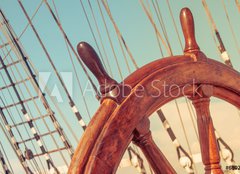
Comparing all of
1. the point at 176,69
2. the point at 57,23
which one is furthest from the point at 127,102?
the point at 57,23

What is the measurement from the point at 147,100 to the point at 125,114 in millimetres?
62

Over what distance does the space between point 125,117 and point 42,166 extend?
5660 mm

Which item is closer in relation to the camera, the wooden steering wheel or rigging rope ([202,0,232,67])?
the wooden steering wheel

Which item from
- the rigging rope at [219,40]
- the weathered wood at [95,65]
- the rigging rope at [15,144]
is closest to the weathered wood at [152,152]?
the weathered wood at [95,65]

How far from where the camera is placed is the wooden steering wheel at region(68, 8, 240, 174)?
749mm

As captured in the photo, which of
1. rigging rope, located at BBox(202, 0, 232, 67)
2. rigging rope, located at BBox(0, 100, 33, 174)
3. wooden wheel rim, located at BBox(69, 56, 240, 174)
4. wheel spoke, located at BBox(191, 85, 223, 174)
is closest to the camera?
wooden wheel rim, located at BBox(69, 56, 240, 174)

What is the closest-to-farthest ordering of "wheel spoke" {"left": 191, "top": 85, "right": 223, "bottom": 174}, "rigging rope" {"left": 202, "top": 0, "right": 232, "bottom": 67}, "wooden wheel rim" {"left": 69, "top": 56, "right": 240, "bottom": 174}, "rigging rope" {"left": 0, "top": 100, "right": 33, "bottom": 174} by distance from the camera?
1. "wooden wheel rim" {"left": 69, "top": 56, "right": 240, "bottom": 174}
2. "wheel spoke" {"left": 191, "top": 85, "right": 223, "bottom": 174}
3. "rigging rope" {"left": 202, "top": 0, "right": 232, "bottom": 67}
4. "rigging rope" {"left": 0, "top": 100, "right": 33, "bottom": 174}

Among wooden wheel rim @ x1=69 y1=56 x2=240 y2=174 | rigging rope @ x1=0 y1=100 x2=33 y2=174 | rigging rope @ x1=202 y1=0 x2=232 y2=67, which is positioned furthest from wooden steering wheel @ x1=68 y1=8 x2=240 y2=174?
rigging rope @ x1=0 y1=100 x2=33 y2=174

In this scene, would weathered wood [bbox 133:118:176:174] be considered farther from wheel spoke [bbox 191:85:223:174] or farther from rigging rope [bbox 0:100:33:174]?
rigging rope [bbox 0:100:33:174]

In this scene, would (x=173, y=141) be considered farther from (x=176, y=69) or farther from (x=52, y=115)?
(x=52, y=115)

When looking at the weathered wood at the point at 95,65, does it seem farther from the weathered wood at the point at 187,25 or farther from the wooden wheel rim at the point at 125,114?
the weathered wood at the point at 187,25

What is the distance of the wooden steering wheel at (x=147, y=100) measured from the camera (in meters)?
0.75

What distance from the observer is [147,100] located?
31.9 inches

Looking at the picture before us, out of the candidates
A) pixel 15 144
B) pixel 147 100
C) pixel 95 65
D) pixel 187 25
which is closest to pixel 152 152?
pixel 147 100
